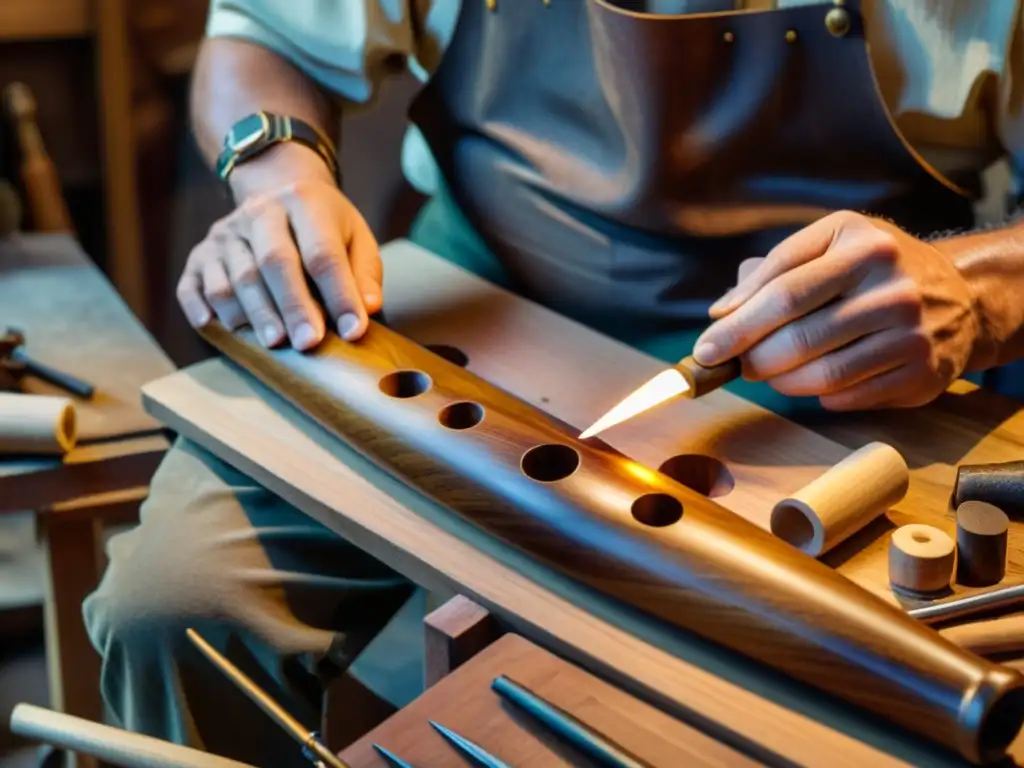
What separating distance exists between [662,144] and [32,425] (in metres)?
0.64

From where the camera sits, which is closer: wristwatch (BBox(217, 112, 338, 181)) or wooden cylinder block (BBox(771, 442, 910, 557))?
wooden cylinder block (BBox(771, 442, 910, 557))

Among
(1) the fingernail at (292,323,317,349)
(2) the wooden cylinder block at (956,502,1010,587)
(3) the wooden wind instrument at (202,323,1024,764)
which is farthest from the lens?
(1) the fingernail at (292,323,317,349)

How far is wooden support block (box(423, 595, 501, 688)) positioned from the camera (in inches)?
29.8

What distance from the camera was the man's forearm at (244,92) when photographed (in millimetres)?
1269

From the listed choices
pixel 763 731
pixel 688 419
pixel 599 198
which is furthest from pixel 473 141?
pixel 763 731

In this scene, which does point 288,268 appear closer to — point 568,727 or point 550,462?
point 550,462

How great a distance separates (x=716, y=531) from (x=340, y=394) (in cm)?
34

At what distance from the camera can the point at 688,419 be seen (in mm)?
982

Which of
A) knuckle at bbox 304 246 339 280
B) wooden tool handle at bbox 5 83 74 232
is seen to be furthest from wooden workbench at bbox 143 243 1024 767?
wooden tool handle at bbox 5 83 74 232

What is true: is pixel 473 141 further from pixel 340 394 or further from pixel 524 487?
pixel 524 487

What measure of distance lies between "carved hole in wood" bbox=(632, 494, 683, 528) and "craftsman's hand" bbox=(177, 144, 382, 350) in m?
0.32

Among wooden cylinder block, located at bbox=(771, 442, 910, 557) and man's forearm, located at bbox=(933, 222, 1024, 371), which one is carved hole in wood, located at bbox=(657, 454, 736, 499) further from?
man's forearm, located at bbox=(933, 222, 1024, 371)

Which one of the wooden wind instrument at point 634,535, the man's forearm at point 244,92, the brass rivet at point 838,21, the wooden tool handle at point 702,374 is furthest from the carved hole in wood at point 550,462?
the man's forearm at point 244,92

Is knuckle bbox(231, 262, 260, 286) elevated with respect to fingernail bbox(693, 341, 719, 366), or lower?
lower
